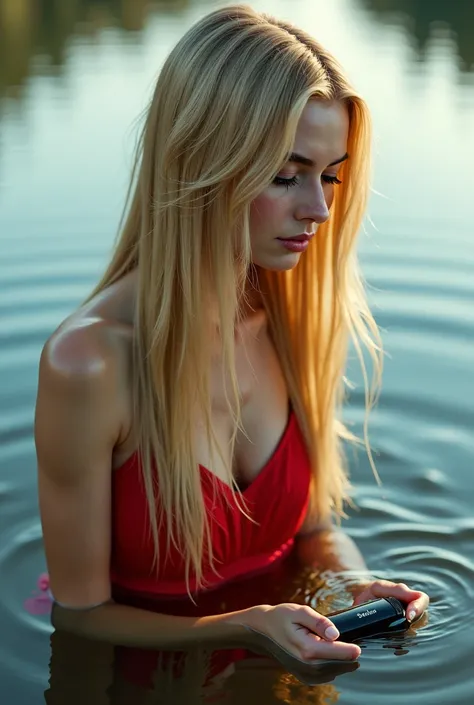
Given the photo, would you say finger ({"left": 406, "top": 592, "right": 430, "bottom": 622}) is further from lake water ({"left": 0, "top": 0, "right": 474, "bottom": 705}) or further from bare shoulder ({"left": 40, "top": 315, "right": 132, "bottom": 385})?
bare shoulder ({"left": 40, "top": 315, "right": 132, "bottom": 385})

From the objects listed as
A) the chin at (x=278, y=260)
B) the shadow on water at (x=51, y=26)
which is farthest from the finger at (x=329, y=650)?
the shadow on water at (x=51, y=26)

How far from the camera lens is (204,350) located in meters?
2.93

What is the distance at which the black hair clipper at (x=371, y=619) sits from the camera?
2.94m

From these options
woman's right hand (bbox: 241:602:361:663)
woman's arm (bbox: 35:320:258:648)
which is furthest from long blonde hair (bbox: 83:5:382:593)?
woman's right hand (bbox: 241:602:361:663)

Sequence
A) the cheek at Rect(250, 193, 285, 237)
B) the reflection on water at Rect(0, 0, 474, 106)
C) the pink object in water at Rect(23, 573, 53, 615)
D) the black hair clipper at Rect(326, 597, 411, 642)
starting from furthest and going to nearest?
the reflection on water at Rect(0, 0, 474, 106)
the pink object in water at Rect(23, 573, 53, 615)
the black hair clipper at Rect(326, 597, 411, 642)
the cheek at Rect(250, 193, 285, 237)

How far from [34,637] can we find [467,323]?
3189mm

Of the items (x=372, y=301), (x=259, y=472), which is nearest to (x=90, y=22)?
(x=372, y=301)

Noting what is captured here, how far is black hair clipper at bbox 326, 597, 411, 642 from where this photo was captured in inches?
116

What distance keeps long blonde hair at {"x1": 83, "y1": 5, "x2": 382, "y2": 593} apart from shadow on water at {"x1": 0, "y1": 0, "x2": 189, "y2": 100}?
8.70 meters

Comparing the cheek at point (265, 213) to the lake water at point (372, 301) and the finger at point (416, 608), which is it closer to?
the lake water at point (372, 301)

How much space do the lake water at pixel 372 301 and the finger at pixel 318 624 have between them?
277 millimetres

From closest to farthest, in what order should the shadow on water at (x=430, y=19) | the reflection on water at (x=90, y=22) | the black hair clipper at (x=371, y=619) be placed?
the black hair clipper at (x=371, y=619) → the reflection on water at (x=90, y=22) → the shadow on water at (x=430, y=19)

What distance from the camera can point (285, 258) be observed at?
2.88 m

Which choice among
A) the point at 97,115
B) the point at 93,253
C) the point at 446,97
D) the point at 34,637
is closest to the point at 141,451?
the point at 34,637
